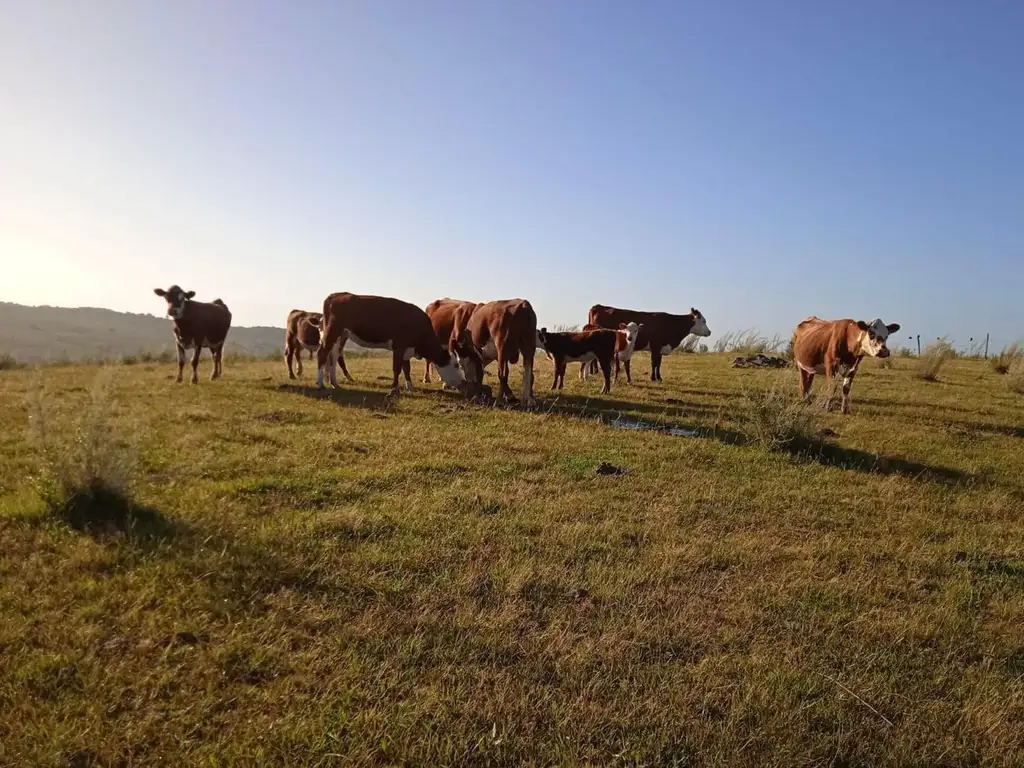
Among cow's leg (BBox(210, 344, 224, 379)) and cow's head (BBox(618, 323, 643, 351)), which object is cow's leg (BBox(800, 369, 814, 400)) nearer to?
cow's head (BBox(618, 323, 643, 351))

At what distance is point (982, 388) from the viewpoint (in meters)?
17.5

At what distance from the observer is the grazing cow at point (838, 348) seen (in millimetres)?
12531

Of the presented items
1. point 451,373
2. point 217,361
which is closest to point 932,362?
point 451,373

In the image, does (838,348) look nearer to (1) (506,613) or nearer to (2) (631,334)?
(2) (631,334)

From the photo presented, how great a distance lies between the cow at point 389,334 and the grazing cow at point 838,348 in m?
6.56

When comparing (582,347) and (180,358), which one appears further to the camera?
(582,347)

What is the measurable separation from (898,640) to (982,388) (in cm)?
1686

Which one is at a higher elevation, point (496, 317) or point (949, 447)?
point (496, 317)

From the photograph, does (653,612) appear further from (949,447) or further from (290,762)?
(949,447)

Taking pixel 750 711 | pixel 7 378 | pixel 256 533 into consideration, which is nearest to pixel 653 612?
pixel 750 711

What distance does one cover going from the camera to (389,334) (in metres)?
13.2

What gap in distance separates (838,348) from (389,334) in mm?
8880

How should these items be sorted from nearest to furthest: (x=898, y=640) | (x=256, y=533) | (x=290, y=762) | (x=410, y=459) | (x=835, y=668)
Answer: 1. (x=290, y=762)
2. (x=835, y=668)
3. (x=898, y=640)
4. (x=256, y=533)
5. (x=410, y=459)

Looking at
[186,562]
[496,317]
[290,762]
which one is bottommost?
[290,762]
